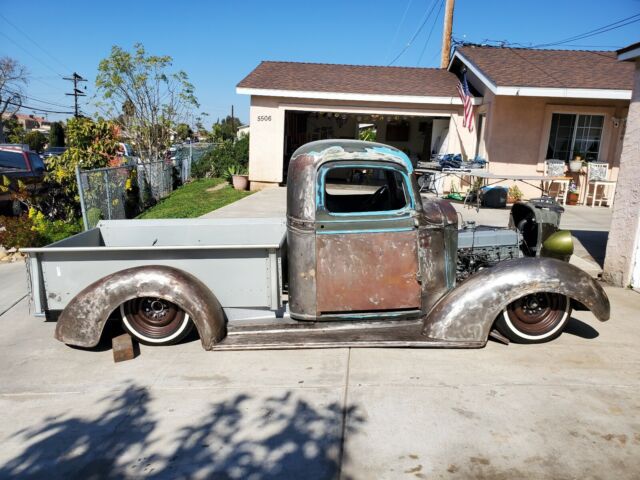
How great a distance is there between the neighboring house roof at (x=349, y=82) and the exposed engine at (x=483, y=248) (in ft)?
32.7

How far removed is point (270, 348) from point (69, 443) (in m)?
1.57

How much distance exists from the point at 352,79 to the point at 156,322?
13.0 m

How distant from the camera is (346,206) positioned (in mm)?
5066

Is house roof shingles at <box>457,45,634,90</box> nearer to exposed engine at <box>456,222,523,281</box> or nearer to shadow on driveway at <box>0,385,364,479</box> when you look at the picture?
exposed engine at <box>456,222,523,281</box>

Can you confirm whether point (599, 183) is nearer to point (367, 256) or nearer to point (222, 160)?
point (367, 256)

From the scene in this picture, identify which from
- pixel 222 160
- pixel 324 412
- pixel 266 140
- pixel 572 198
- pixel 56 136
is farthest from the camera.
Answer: pixel 56 136

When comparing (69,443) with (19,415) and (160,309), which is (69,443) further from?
(160,309)

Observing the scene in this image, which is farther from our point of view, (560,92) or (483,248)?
(560,92)

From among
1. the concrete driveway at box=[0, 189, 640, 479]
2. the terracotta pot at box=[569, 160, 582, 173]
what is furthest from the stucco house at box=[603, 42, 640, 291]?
the terracotta pot at box=[569, 160, 582, 173]

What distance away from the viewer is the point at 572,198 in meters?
13.3

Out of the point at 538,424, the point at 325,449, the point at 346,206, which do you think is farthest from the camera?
the point at 346,206

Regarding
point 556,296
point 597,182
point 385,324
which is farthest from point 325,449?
point 597,182

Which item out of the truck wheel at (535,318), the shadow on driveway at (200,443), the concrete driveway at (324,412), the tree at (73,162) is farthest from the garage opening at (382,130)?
the shadow on driveway at (200,443)

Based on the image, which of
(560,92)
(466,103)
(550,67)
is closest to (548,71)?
(550,67)
